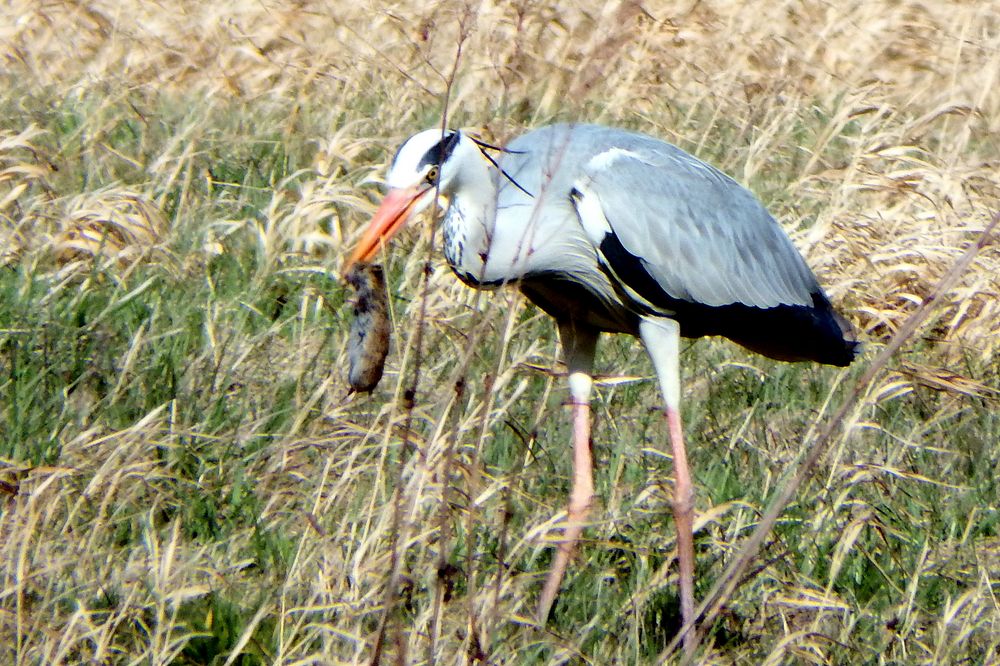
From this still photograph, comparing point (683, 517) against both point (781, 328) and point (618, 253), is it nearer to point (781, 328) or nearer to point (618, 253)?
point (618, 253)

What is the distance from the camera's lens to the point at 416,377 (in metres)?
2.61

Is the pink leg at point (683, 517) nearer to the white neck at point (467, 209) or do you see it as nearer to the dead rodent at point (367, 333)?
the white neck at point (467, 209)

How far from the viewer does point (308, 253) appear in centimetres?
571

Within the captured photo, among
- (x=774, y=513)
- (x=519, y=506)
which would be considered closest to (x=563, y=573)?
→ (x=519, y=506)

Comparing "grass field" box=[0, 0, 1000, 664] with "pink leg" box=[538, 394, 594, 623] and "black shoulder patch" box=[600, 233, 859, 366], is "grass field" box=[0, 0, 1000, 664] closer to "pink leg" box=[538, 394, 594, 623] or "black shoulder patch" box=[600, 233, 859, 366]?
"pink leg" box=[538, 394, 594, 623]

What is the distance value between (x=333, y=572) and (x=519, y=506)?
786mm

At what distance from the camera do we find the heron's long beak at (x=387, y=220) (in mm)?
4055

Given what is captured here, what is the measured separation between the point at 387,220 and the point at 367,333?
1.12 ft

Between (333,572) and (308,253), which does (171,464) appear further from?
(308,253)

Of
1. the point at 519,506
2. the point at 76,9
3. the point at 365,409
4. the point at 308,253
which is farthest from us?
the point at 76,9

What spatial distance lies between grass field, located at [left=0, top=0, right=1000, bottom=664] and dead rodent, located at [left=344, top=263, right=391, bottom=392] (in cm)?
22

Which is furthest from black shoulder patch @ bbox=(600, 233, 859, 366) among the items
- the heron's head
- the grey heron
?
the heron's head

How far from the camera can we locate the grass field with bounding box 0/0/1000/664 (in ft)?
11.7

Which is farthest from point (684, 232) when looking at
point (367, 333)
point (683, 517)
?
point (367, 333)
